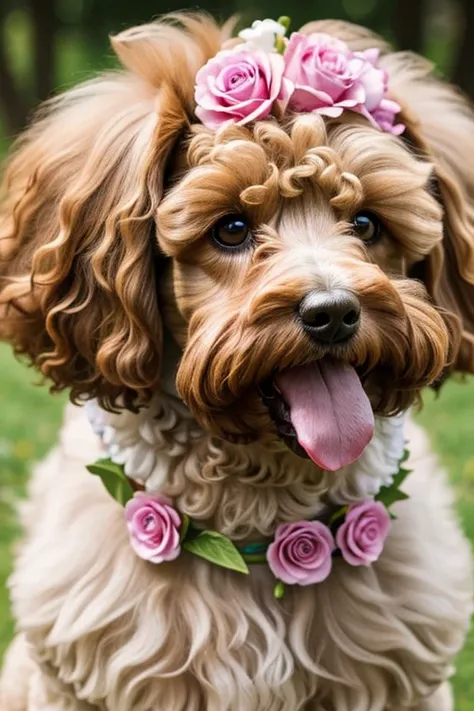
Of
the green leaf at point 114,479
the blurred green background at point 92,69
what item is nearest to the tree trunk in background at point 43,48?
the blurred green background at point 92,69

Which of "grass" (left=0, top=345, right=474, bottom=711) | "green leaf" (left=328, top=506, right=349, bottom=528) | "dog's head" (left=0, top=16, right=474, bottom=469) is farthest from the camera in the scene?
"grass" (left=0, top=345, right=474, bottom=711)

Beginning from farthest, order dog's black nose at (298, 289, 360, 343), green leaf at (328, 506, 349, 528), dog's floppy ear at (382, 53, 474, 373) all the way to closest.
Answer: green leaf at (328, 506, 349, 528)
dog's floppy ear at (382, 53, 474, 373)
dog's black nose at (298, 289, 360, 343)

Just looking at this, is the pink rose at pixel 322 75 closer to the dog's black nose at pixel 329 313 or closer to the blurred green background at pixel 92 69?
the dog's black nose at pixel 329 313

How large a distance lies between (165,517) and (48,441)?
3244mm

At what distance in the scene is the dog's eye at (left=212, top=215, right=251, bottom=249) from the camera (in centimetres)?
263

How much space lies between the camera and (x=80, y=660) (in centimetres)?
300

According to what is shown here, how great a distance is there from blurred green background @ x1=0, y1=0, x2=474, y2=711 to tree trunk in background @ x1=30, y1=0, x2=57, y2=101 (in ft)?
0.04

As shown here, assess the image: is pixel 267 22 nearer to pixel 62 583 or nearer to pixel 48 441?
pixel 62 583

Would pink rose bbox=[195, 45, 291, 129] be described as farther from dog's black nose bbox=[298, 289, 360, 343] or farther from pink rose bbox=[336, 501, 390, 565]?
pink rose bbox=[336, 501, 390, 565]

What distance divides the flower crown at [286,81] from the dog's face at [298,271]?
2.0 inches

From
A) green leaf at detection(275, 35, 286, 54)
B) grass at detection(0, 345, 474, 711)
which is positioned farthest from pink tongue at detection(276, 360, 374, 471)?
grass at detection(0, 345, 474, 711)

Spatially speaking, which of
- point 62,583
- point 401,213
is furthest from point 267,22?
point 62,583

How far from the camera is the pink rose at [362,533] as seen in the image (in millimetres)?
2949

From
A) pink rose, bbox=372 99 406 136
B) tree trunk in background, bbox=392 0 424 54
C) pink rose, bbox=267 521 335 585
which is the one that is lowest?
tree trunk in background, bbox=392 0 424 54
